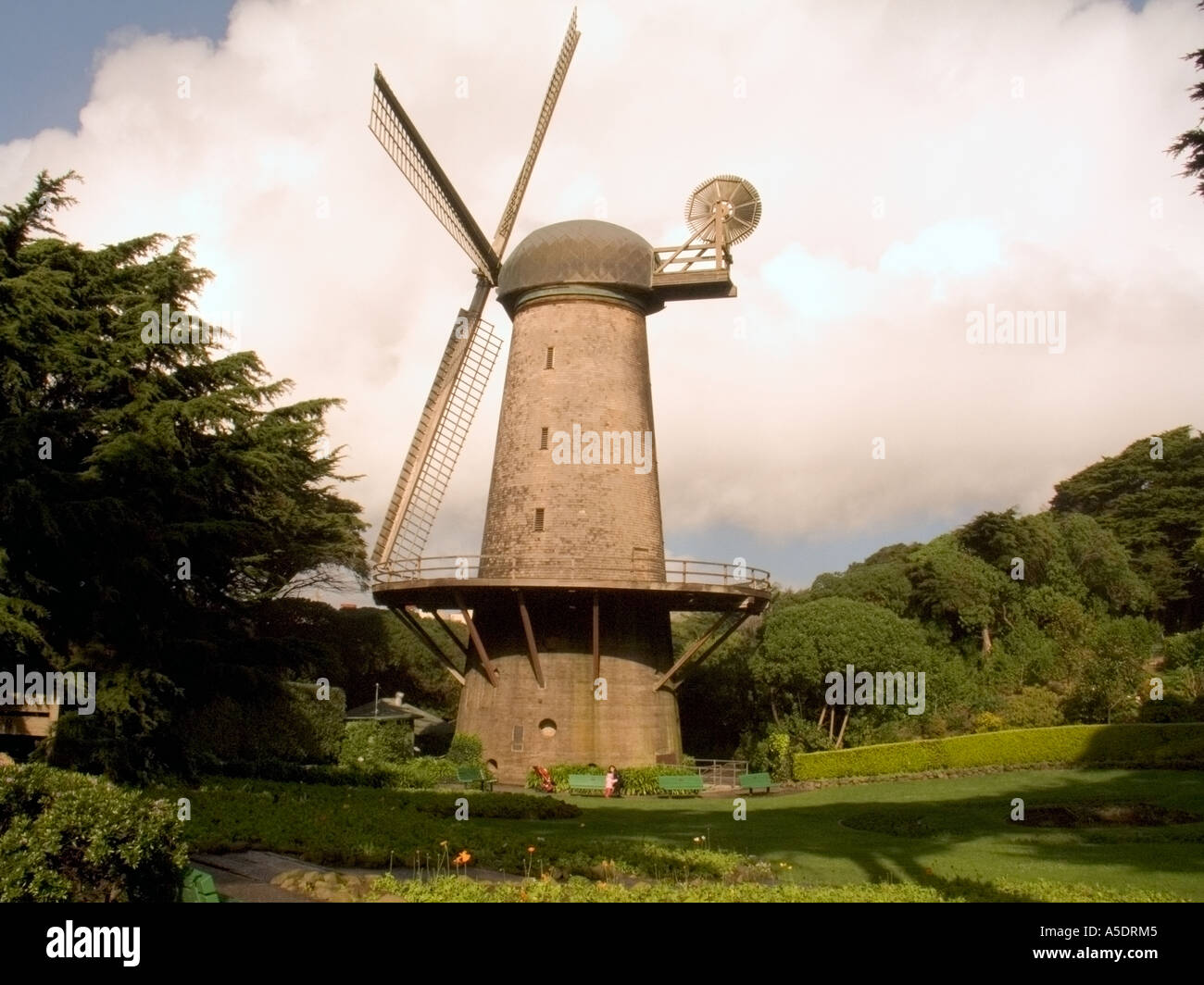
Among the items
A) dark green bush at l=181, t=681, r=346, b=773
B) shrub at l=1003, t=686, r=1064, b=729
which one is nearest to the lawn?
dark green bush at l=181, t=681, r=346, b=773

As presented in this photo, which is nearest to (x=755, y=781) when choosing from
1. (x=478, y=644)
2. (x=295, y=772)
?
(x=478, y=644)

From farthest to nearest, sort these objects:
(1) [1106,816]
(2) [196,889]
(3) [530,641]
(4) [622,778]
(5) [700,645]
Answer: (5) [700,645], (3) [530,641], (4) [622,778], (1) [1106,816], (2) [196,889]

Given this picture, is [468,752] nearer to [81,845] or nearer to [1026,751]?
[1026,751]

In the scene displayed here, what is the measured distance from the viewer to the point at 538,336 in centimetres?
2705

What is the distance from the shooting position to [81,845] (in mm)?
7305

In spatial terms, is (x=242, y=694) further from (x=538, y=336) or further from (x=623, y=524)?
(x=538, y=336)

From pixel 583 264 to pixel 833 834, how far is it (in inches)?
638

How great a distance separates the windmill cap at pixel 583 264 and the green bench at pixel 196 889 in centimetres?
2065

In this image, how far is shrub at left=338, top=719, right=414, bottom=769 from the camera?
2866 cm

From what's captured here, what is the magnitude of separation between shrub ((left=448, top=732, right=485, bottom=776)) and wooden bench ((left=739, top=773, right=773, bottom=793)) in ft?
22.0

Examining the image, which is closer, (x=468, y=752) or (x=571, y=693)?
(x=571, y=693)
